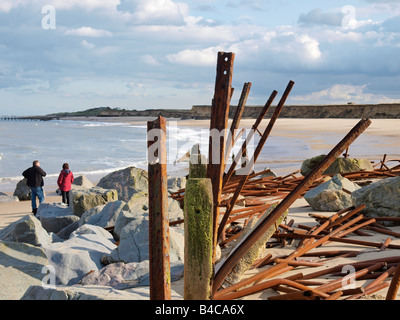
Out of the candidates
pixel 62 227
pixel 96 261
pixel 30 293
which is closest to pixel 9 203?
pixel 62 227

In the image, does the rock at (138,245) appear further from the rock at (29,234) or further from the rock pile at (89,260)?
the rock at (29,234)

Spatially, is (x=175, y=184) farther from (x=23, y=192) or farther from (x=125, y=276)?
(x=125, y=276)

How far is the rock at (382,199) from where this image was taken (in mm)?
5246

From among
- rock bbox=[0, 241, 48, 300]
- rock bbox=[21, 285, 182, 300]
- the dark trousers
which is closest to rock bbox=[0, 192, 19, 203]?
the dark trousers

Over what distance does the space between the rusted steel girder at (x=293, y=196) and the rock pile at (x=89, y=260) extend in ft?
1.35

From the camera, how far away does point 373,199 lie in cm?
530

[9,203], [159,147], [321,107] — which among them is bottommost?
[9,203]

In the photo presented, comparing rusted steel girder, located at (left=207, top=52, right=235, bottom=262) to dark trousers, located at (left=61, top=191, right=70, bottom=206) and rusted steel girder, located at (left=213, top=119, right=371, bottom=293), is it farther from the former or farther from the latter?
dark trousers, located at (left=61, top=191, right=70, bottom=206)

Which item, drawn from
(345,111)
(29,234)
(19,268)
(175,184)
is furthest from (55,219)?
(345,111)

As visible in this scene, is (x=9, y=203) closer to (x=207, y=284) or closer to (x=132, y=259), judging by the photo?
(x=132, y=259)

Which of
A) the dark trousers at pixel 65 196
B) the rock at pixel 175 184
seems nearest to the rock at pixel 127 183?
the rock at pixel 175 184

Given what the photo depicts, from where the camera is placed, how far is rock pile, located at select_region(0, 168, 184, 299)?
286 cm

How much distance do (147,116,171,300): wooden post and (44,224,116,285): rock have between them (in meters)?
2.73
